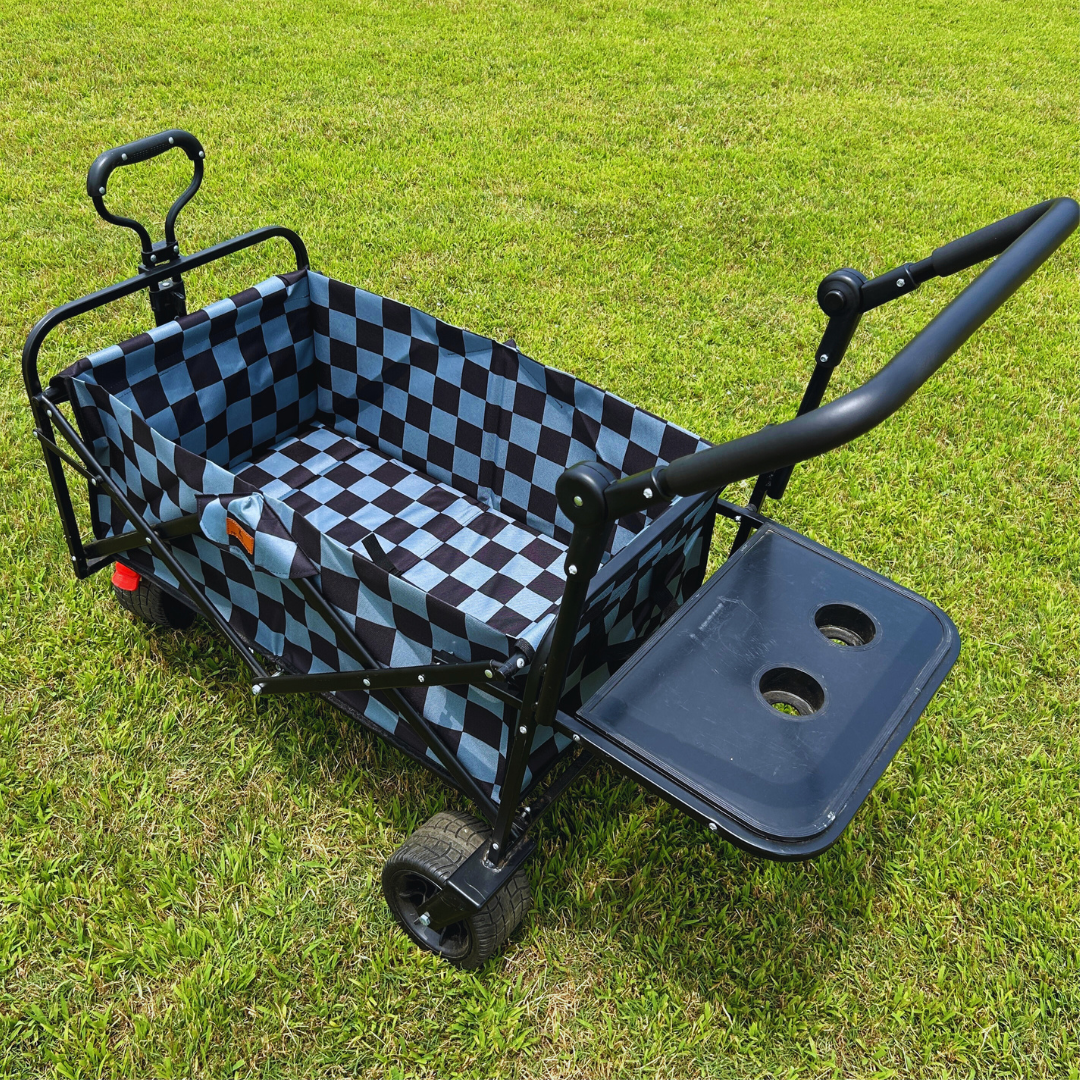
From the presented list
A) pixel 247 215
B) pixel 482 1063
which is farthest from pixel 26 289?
pixel 482 1063

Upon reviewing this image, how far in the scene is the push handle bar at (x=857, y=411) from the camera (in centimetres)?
111

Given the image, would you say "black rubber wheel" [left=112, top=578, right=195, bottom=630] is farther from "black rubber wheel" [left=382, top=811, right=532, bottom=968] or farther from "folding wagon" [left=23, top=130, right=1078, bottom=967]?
"black rubber wheel" [left=382, top=811, right=532, bottom=968]

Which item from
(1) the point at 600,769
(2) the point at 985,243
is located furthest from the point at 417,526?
(2) the point at 985,243

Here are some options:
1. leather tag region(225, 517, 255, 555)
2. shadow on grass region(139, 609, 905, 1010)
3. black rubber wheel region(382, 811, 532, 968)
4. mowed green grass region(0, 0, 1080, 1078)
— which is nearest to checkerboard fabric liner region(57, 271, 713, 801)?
leather tag region(225, 517, 255, 555)

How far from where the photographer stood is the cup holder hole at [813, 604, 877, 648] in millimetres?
1996

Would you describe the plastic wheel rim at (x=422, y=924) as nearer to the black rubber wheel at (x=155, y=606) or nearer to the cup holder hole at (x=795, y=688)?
the cup holder hole at (x=795, y=688)

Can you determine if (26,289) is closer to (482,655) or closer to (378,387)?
(378,387)

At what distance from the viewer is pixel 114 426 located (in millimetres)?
2217

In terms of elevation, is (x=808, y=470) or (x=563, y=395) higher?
(x=563, y=395)

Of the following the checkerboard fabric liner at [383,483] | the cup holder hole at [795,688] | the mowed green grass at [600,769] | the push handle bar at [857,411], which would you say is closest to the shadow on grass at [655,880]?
the mowed green grass at [600,769]

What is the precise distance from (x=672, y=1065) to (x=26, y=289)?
395 cm

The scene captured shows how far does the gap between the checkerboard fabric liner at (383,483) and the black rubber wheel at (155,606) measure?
5.5 inches

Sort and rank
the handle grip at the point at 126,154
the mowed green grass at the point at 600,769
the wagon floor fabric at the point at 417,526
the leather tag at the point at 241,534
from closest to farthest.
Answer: the leather tag at the point at 241,534, the mowed green grass at the point at 600,769, the handle grip at the point at 126,154, the wagon floor fabric at the point at 417,526

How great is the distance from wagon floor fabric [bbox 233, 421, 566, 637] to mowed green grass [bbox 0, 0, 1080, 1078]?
48 centimetres
